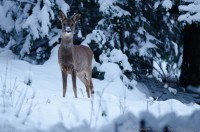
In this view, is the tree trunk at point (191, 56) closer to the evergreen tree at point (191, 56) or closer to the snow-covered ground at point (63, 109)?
the evergreen tree at point (191, 56)

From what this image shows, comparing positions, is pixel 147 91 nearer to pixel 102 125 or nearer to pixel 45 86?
pixel 45 86

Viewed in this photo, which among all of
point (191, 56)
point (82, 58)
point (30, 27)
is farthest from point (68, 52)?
point (191, 56)

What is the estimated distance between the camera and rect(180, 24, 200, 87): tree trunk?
12805 millimetres

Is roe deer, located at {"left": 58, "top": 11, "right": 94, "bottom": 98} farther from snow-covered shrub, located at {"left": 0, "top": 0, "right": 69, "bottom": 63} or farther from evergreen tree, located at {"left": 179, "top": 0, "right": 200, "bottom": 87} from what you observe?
evergreen tree, located at {"left": 179, "top": 0, "right": 200, "bottom": 87}

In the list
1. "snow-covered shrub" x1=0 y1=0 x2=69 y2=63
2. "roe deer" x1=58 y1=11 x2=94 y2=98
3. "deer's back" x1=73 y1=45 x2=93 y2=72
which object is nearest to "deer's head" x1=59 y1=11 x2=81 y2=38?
"roe deer" x1=58 y1=11 x2=94 y2=98

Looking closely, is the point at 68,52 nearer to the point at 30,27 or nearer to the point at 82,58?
the point at 82,58

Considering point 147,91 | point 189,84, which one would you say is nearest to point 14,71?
point 147,91

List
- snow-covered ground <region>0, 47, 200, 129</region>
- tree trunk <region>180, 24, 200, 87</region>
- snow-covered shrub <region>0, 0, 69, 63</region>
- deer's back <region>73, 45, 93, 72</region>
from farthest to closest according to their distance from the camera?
tree trunk <region>180, 24, 200, 87</region>, snow-covered shrub <region>0, 0, 69, 63</region>, deer's back <region>73, 45, 93, 72</region>, snow-covered ground <region>0, 47, 200, 129</region>

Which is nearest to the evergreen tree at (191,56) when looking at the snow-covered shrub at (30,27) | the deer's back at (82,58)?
the deer's back at (82,58)

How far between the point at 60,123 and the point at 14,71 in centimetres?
562

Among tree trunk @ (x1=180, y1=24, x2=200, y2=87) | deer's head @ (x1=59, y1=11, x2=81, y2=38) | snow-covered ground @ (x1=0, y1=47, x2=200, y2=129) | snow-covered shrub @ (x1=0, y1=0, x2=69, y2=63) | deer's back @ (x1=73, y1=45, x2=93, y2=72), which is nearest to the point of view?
snow-covered ground @ (x1=0, y1=47, x2=200, y2=129)

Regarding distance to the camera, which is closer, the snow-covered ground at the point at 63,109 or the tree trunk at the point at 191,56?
the snow-covered ground at the point at 63,109

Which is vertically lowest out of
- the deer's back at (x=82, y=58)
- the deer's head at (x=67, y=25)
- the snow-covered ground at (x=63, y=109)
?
the snow-covered ground at (x=63, y=109)

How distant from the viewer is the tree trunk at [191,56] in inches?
504
